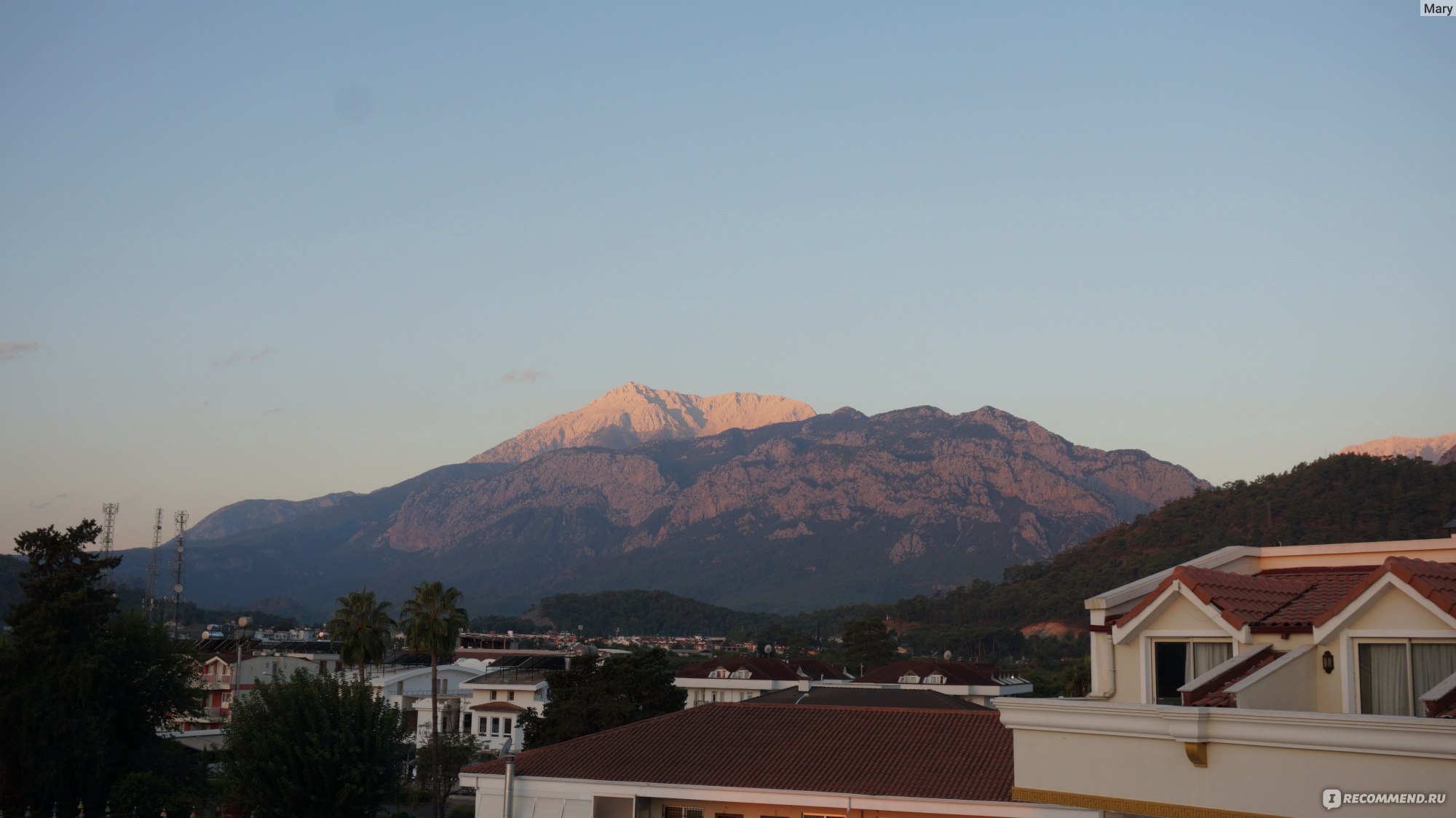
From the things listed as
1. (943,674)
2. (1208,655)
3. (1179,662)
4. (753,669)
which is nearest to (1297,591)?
(1208,655)

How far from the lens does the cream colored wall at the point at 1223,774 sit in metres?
9.97

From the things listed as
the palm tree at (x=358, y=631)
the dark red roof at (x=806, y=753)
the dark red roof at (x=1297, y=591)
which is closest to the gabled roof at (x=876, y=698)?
the dark red roof at (x=806, y=753)

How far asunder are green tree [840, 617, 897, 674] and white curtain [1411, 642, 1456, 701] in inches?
4013

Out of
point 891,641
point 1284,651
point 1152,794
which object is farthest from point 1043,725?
point 891,641

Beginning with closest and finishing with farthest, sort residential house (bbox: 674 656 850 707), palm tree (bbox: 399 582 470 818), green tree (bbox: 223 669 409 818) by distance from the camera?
1. green tree (bbox: 223 669 409 818)
2. palm tree (bbox: 399 582 470 818)
3. residential house (bbox: 674 656 850 707)

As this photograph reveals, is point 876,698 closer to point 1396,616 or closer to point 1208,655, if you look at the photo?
point 1208,655

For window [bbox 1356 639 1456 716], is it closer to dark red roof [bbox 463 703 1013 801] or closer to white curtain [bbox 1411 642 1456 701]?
white curtain [bbox 1411 642 1456 701]

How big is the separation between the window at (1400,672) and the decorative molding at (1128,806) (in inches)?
72.8

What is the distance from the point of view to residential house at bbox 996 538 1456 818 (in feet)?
33.4

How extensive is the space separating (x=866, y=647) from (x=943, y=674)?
3685cm

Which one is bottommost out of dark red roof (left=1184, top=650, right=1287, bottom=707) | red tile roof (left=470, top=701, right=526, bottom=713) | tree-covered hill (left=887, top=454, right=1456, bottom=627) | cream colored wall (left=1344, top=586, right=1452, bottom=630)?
red tile roof (left=470, top=701, right=526, bottom=713)

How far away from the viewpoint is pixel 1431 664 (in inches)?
447

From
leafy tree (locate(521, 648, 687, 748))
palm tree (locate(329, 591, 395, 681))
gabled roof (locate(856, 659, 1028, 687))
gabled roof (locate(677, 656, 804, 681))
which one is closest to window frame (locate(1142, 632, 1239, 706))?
leafy tree (locate(521, 648, 687, 748))

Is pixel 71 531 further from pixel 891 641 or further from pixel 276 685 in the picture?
pixel 891 641
